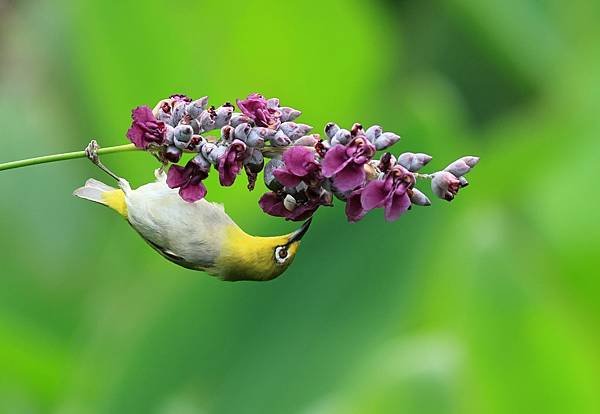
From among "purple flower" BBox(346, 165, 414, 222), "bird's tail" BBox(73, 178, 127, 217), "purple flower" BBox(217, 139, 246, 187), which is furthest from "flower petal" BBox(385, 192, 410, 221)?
"bird's tail" BBox(73, 178, 127, 217)

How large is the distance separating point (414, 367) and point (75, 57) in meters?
1.92

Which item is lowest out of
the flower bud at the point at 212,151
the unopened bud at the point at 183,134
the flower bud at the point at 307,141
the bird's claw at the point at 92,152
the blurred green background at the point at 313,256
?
the blurred green background at the point at 313,256

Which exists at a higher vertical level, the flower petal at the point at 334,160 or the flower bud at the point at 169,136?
the flower petal at the point at 334,160

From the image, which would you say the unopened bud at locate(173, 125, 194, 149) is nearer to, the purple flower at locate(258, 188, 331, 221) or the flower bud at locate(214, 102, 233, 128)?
the flower bud at locate(214, 102, 233, 128)

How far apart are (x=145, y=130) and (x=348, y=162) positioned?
30cm

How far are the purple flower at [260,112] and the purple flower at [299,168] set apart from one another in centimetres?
5

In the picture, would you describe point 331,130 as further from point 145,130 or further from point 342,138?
point 145,130

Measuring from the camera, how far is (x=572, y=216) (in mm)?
3773

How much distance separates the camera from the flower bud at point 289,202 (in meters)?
1.77

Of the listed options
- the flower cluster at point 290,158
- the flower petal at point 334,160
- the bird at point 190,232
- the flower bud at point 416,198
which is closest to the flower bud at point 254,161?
the flower cluster at point 290,158

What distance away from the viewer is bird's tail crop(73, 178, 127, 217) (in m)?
2.07

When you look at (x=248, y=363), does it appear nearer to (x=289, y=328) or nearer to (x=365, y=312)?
(x=289, y=328)

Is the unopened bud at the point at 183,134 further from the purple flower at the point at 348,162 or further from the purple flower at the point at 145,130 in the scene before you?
the purple flower at the point at 348,162

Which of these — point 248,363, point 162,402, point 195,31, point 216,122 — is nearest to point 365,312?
point 248,363
